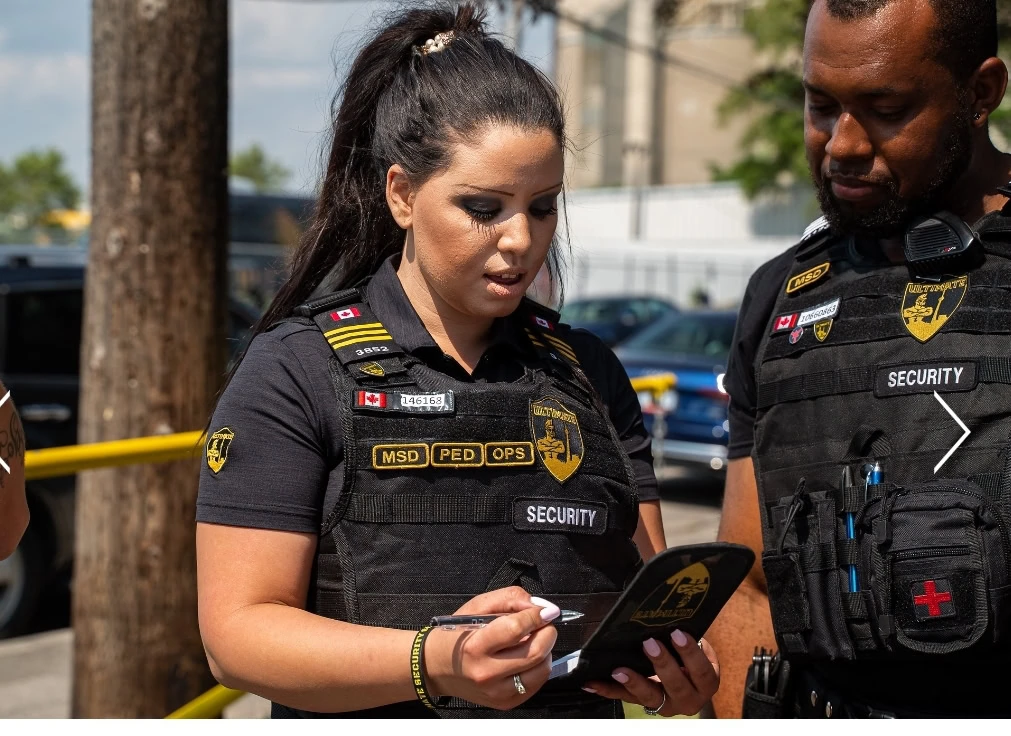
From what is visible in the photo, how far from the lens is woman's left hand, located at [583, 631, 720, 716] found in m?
1.82

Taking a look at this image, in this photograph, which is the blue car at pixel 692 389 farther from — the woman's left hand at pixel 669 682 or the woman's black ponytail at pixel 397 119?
the woman's left hand at pixel 669 682

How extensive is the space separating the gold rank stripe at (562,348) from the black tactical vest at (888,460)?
405 millimetres

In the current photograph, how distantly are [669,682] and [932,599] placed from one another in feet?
1.62

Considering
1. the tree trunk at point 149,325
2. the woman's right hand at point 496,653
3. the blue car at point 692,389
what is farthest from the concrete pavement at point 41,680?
the blue car at point 692,389

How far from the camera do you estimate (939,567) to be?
80.7 inches

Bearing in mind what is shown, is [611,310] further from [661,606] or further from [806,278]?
[661,606]

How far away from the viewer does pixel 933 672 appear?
2143 millimetres

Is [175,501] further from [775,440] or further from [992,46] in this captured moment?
[992,46]

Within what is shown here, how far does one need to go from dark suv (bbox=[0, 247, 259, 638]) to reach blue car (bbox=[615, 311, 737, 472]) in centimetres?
437

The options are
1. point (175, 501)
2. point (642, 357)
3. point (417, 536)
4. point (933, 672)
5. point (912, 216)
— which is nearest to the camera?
point (417, 536)

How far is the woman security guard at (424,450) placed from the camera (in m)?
1.79

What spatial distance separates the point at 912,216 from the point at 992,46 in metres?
0.36

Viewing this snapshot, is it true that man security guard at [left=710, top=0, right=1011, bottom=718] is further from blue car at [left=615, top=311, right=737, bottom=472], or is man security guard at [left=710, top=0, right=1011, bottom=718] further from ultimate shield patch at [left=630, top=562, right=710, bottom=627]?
blue car at [left=615, top=311, right=737, bottom=472]

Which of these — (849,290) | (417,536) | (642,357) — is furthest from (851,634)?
(642,357)
